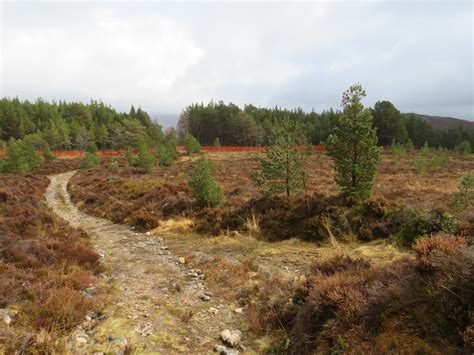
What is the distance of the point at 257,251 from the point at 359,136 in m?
5.57

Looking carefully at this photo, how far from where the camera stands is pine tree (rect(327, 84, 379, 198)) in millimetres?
9578

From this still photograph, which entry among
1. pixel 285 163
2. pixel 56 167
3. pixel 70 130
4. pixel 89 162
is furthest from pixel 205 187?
pixel 70 130

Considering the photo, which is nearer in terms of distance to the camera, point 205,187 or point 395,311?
point 395,311

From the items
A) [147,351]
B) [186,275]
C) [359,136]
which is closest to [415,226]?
[359,136]

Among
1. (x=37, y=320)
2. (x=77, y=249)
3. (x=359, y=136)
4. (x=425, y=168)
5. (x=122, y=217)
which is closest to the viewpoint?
(x=37, y=320)

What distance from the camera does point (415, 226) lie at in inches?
304

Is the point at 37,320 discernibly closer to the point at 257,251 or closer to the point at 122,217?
the point at 257,251

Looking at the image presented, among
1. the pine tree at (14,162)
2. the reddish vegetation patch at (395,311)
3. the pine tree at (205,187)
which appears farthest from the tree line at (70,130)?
the reddish vegetation patch at (395,311)

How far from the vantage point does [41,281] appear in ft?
20.1

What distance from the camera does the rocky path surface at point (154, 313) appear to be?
14.7ft

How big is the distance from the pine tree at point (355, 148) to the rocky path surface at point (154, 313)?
6.43 m

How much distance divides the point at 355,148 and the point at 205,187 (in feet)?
23.6

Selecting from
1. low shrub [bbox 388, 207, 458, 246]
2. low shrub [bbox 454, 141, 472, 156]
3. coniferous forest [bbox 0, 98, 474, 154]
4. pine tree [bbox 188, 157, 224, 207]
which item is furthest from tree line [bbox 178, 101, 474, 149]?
low shrub [bbox 388, 207, 458, 246]

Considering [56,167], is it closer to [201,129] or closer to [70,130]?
[70,130]
